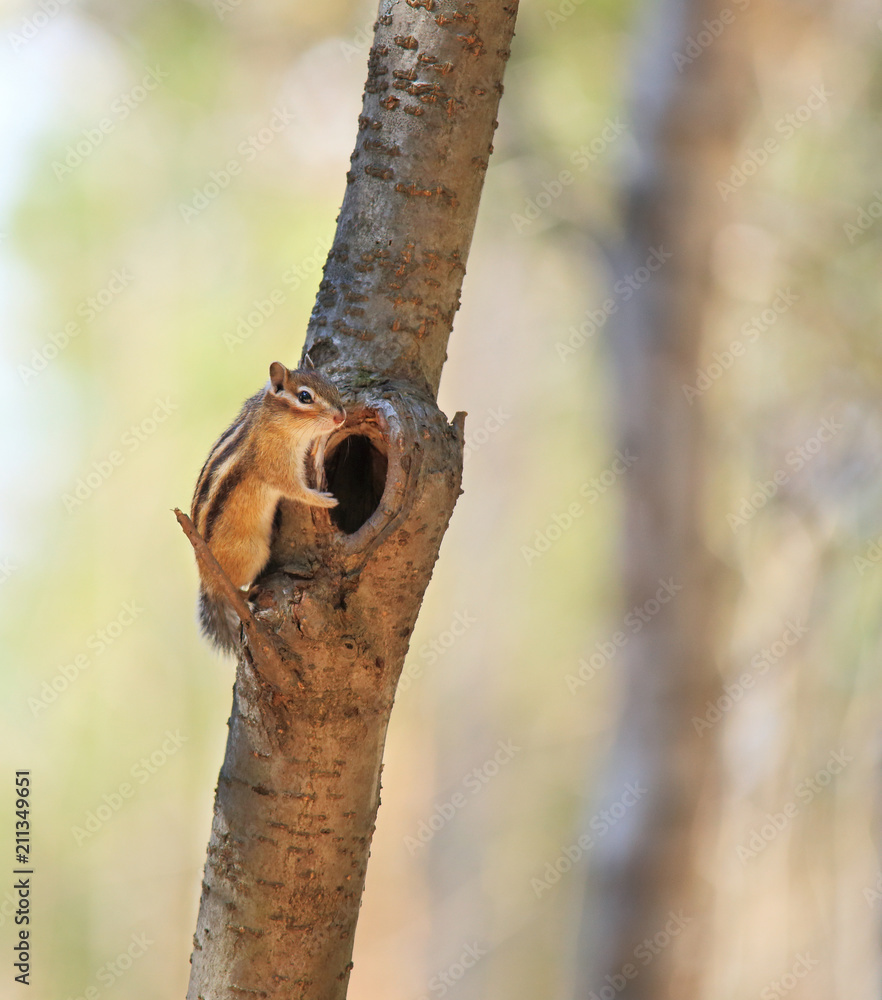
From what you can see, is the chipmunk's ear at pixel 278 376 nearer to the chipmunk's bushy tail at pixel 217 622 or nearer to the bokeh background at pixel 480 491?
the chipmunk's bushy tail at pixel 217 622

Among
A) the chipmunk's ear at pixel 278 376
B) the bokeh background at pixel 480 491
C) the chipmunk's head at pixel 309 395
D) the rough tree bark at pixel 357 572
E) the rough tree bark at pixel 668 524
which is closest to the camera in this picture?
the rough tree bark at pixel 357 572

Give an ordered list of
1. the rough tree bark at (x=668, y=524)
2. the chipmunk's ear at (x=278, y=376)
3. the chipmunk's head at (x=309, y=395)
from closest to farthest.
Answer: the chipmunk's head at (x=309, y=395)
the chipmunk's ear at (x=278, y=376)
the rough tree bark at (x=668, y=524)

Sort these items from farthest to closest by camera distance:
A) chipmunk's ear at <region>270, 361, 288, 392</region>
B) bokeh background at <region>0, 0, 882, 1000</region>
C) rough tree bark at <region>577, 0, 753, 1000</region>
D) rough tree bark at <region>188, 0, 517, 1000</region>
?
bokeh background at <region>0, 0, 882, 1000</region>, rough tree bark at <region>577, 0, 753, 1000</region>, chipmunk's ear at <region>270, 361, 288, 392</region>, rough tree bark at <region>188, 0, 517, 1000</region>

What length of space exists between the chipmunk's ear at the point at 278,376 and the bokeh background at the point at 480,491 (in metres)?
2.57

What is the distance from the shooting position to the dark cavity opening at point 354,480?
1.45 m

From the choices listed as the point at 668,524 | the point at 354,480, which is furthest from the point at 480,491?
the point at 354,480

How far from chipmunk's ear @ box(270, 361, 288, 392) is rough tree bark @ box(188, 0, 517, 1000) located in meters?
0.37

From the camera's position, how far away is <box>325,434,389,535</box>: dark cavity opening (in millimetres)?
1448

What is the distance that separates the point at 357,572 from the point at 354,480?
0.91ft

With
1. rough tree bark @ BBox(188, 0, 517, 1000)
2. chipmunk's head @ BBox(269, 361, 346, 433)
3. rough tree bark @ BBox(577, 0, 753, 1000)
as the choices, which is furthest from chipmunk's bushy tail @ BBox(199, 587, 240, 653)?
rough tree bark @ BBox(577, 0, 753, 1000)

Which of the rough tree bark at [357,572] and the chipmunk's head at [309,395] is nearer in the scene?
the rough tree bark at [357,572]

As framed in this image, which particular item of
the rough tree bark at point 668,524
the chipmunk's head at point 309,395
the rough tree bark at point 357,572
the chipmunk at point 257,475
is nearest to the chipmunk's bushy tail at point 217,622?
the chipmunk at point 257,475

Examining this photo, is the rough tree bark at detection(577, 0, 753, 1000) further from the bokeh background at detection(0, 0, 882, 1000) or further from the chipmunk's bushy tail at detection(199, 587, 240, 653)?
the chipmunk's bushy tail at detection(199, 587, 240, 653)

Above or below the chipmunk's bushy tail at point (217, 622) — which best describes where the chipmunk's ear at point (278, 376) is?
above
